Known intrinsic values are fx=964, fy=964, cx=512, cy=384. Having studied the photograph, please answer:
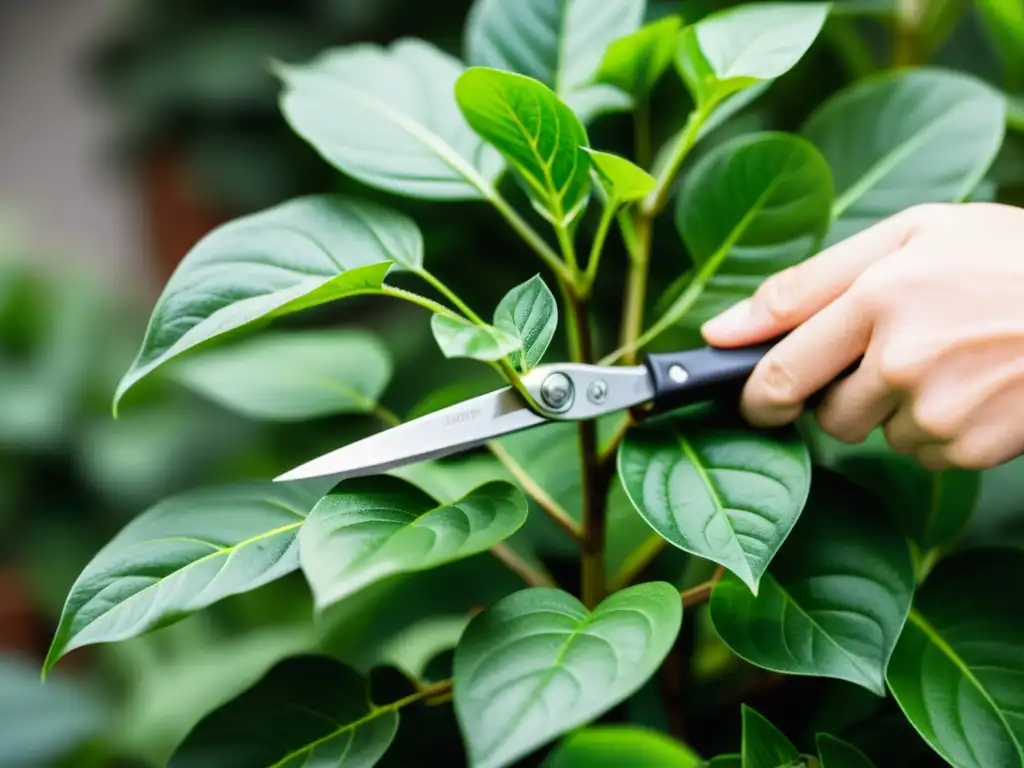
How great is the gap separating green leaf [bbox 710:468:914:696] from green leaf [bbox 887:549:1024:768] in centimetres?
5

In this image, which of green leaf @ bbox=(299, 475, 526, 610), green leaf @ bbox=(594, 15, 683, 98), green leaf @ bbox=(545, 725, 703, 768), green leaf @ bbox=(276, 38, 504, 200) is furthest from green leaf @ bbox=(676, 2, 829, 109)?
green leaf @ bbox=(545, 725, 703, 768)

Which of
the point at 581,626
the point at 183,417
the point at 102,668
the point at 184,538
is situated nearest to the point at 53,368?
the point at 183,417

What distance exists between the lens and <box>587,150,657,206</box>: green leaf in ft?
1.63

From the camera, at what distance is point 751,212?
0.60 m

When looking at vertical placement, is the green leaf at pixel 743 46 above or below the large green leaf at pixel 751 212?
above

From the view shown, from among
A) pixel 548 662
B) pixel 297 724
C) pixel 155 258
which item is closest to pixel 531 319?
pixel 548 662

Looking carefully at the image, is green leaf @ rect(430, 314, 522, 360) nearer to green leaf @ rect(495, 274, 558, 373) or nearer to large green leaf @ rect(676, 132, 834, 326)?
green leaf @ rect(495, 274, 558, 373)

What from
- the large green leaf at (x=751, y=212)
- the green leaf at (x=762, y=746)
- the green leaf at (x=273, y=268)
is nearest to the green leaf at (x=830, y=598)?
the green leaf at (x=762, y=746)

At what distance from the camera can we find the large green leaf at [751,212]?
1.93ft

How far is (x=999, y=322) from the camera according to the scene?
1.51 ft

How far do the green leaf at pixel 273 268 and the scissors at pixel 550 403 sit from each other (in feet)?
0.25

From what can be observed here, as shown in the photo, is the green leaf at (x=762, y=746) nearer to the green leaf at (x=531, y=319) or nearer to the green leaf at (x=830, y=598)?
the green leaf at (x=830, y=598)

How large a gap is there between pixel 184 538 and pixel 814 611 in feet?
1.09

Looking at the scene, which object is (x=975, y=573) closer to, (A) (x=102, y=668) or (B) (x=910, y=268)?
(B) (x=910, y=268)
